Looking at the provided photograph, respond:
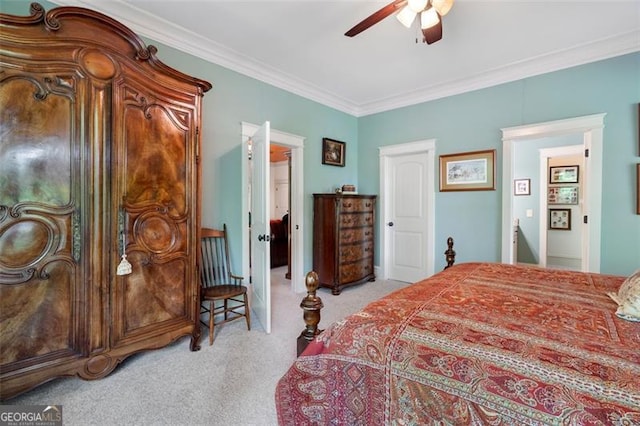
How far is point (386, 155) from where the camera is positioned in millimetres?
4492

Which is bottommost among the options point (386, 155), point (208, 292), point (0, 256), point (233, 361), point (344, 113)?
point (233, 361)

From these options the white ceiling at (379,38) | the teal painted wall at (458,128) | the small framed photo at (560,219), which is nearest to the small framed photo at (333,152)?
the teal painted wall at (458,128)

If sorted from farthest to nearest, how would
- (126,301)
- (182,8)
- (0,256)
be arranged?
(182,8)
(126,301)
(0,256)

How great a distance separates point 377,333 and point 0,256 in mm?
1981

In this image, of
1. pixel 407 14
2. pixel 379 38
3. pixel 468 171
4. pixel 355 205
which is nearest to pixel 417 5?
pixel 407 14

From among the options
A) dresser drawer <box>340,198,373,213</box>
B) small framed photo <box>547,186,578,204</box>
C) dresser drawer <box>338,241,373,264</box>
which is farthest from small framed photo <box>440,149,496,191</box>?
small framed photo <box>547,186,578,204</box>

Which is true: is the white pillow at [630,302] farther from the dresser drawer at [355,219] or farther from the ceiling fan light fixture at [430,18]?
the dresser drawer at [355,219]

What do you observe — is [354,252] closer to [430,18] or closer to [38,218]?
[430,18]

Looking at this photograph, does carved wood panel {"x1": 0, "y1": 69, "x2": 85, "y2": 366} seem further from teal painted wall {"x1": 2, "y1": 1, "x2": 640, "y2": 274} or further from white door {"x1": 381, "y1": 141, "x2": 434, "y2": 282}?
white door {"x1": 381, "y1": 141, "x2": 434, "y2": 282}

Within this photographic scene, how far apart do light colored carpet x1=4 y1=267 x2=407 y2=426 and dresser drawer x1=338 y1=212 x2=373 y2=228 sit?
1.67 metres

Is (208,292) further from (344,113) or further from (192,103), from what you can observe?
(344,113)

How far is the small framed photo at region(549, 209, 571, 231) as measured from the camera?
520 centimetres

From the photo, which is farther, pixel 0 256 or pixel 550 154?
pixel 550 154

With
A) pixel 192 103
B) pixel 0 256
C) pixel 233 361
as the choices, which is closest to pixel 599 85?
pixel 192 103
